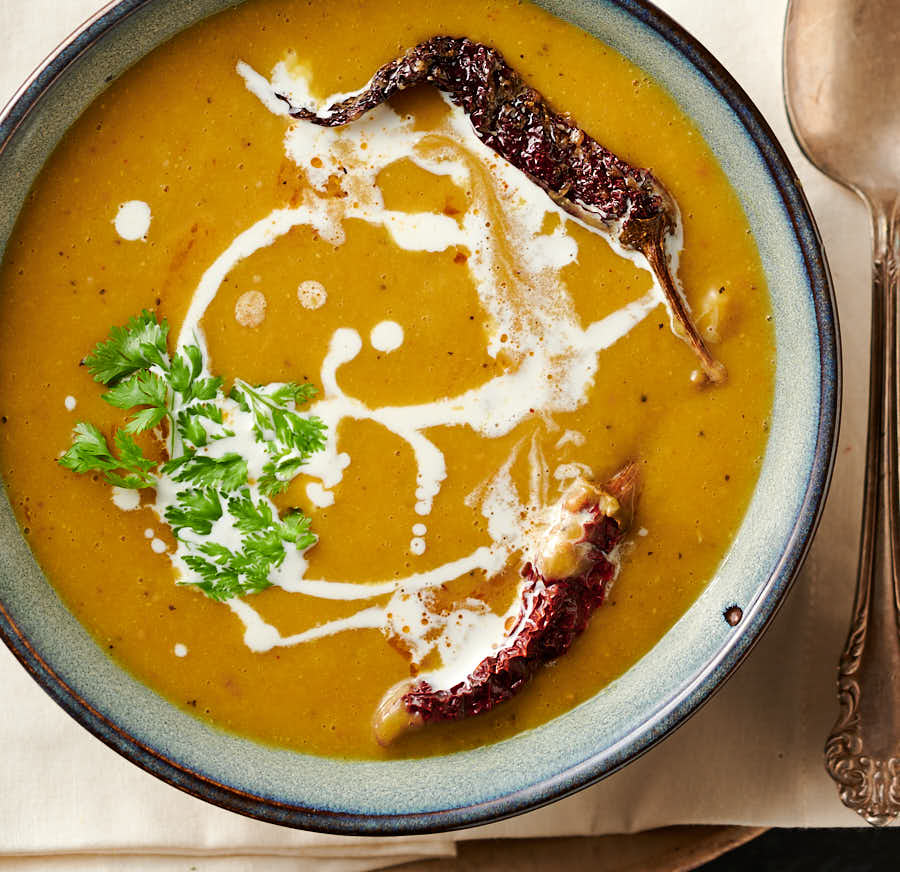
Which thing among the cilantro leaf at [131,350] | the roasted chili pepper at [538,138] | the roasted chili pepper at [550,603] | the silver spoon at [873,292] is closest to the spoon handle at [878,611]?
the silver spoon at [873,292]

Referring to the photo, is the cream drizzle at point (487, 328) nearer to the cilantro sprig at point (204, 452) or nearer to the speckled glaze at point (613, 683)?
the cilantro sprig at point (204, 452)

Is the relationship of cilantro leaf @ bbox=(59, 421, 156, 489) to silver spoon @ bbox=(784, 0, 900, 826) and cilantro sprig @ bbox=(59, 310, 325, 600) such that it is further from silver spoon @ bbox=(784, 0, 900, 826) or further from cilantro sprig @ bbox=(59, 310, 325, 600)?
silver spoon @ bbox=(784, 0, 900, 826)

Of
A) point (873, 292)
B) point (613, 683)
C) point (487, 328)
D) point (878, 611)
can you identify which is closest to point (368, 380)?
point (487, 328)


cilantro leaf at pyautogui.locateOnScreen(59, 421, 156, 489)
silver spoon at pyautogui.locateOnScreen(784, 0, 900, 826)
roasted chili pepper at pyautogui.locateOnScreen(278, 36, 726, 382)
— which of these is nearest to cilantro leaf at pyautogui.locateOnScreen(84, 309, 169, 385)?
cilantro leaf at pyautogui.locateOnScreen(59, 421, 156, 489)

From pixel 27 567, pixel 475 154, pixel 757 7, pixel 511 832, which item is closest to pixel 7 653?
pixel 27 567

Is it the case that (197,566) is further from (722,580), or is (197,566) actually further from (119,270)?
(722,580)

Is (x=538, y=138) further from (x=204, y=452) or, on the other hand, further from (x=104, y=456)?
(x=104, y=456)
